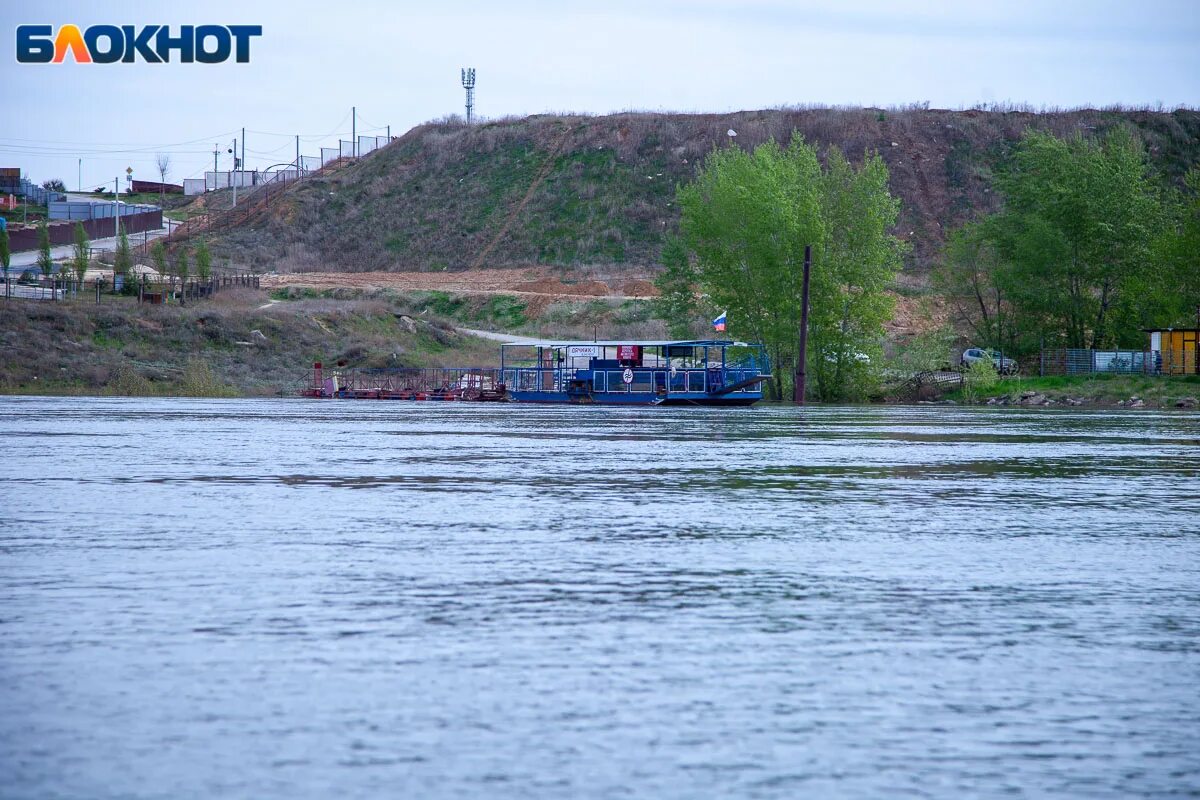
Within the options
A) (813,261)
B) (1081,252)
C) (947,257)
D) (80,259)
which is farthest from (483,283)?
(1081,252)

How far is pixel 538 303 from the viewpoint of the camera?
9456 cm

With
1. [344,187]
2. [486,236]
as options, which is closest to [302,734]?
[486,236]

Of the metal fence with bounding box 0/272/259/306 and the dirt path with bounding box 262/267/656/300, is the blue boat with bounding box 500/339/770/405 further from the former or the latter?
the dirt path with bounding box 262/267/656/300

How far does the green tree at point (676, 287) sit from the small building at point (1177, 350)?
73.6ft

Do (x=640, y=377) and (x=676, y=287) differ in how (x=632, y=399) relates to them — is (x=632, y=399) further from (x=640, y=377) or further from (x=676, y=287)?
(x=676, y=287)

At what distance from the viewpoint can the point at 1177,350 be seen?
6125 centimetres

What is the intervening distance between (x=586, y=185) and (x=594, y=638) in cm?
11677

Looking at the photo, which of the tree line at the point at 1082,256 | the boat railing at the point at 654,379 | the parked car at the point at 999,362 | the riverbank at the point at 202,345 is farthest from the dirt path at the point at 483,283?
the boat railing at the point at 654,379

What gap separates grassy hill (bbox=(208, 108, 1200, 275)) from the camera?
115875 mm

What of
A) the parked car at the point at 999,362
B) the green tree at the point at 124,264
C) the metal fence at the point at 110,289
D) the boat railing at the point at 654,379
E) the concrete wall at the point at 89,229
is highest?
the concrete wall at the point at 89,229

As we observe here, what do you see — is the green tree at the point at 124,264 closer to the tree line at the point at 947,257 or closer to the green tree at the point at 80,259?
the green tree at the point at 80,259

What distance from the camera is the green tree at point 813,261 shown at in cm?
6119

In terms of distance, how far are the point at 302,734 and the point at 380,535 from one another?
6.61 m

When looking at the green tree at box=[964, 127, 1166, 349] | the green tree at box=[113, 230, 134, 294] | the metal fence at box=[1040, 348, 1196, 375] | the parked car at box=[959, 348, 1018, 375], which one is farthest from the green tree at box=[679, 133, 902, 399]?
the green tree at box=[113, 230, 134, 294]
